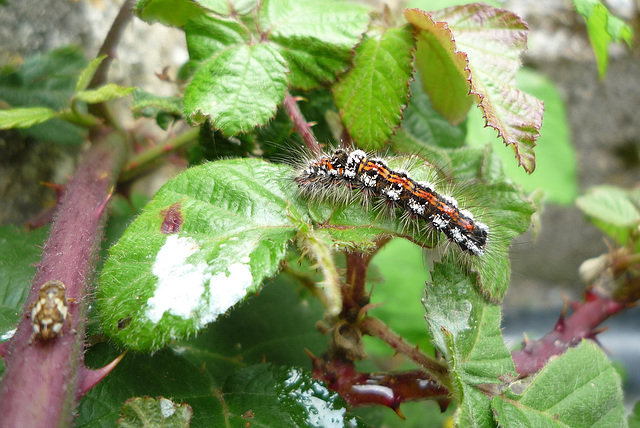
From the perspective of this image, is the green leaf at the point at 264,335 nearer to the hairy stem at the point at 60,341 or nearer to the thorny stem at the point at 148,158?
the hairy stem at the point at 60,341

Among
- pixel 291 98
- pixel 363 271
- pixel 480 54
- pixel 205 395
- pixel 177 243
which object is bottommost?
pixel 205 395

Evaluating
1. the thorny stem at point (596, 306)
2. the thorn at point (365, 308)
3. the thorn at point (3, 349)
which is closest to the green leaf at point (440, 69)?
the thorn at point (365, 308)

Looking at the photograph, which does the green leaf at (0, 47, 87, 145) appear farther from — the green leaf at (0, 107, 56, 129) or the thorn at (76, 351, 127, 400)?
the thorn at (76, 351, 127, 400)

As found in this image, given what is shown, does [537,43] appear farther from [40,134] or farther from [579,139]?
[40,134]

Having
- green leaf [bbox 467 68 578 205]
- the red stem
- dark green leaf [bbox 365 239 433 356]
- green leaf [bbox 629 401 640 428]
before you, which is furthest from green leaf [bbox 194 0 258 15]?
green leaf [bbox 467 68 578 205]

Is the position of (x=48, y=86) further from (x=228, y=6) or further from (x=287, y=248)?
(x=287, y=248)

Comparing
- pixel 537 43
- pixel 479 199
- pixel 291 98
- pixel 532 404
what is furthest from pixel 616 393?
pixel 537 43

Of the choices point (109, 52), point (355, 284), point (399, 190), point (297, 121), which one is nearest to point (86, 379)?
point (355, 284)
